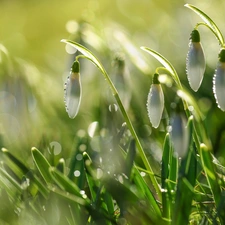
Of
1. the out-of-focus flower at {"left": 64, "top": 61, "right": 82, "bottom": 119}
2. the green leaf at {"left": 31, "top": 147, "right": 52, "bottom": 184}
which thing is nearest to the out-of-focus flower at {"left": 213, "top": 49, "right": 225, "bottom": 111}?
the out-of-focus flower at {"left": 64, "top": 61, "right": 82, "bottom": 119}

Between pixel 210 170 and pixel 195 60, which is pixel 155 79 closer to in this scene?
pixel 195 60

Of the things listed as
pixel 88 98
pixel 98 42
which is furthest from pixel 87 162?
pixel 88 98

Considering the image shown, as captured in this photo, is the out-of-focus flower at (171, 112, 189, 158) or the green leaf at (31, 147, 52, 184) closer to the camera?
the out-of-focus flower at (171, 112, 189, 158)

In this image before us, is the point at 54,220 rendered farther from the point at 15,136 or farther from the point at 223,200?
the point at 15,136

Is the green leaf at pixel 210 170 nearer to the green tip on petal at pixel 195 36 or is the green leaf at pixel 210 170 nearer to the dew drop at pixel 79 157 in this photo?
the green tip on petal at pixel 195 36

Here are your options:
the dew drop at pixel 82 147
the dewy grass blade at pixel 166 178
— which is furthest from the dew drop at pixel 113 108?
Result: the dewy grass blade at pixel 166 178

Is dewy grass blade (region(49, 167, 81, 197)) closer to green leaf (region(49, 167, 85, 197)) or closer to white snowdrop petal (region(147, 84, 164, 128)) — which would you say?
green leaf (region(49, 167, 85, 197))

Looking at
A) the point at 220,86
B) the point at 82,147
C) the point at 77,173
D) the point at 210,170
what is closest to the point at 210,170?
the point at 210,170
